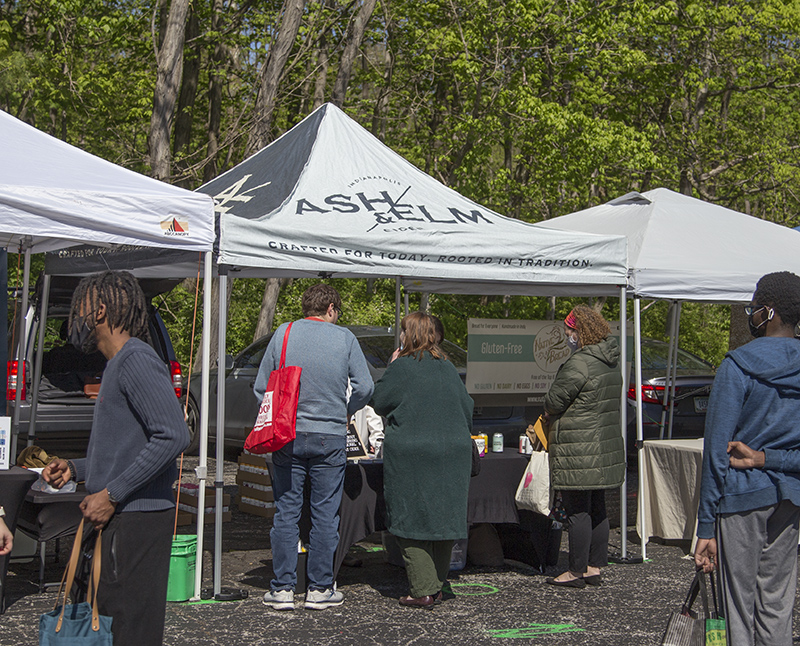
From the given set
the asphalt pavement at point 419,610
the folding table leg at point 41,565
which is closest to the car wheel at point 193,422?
the asphalt pavement at point 419,610

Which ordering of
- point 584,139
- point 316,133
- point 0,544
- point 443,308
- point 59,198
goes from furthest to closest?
point 443,308
point 584,139
point 316,133
point 59,198
point 0,544

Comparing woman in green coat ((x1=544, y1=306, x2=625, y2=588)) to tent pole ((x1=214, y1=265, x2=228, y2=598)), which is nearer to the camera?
tent pole ((x1=214, y1=265, x2=228, y2=598))

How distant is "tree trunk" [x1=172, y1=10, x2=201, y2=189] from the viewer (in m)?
18.0

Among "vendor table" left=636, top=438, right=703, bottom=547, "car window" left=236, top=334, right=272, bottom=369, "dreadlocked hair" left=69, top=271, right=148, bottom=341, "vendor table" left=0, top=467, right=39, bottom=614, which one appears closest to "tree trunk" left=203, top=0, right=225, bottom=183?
"car window" left=236, top=334, right=272, bottom=369

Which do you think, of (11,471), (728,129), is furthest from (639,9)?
(11,471)

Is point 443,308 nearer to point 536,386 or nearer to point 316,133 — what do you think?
point 536,386

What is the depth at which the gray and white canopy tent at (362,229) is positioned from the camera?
18.3 ft

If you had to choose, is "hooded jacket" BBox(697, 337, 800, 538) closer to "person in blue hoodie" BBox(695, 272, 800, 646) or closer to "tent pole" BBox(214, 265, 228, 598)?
"person in blue hoodie" BBox(695, 272, 800, 646)

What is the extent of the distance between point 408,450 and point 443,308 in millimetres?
13713

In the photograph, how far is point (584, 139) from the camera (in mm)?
16172

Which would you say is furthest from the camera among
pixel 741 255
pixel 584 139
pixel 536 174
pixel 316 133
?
pixel 536 174

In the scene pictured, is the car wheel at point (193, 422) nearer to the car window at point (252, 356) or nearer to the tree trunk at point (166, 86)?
the car window at point (252, 356)

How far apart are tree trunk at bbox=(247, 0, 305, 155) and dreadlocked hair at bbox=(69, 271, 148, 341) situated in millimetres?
11044

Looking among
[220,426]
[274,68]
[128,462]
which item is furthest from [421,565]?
[274,68]
